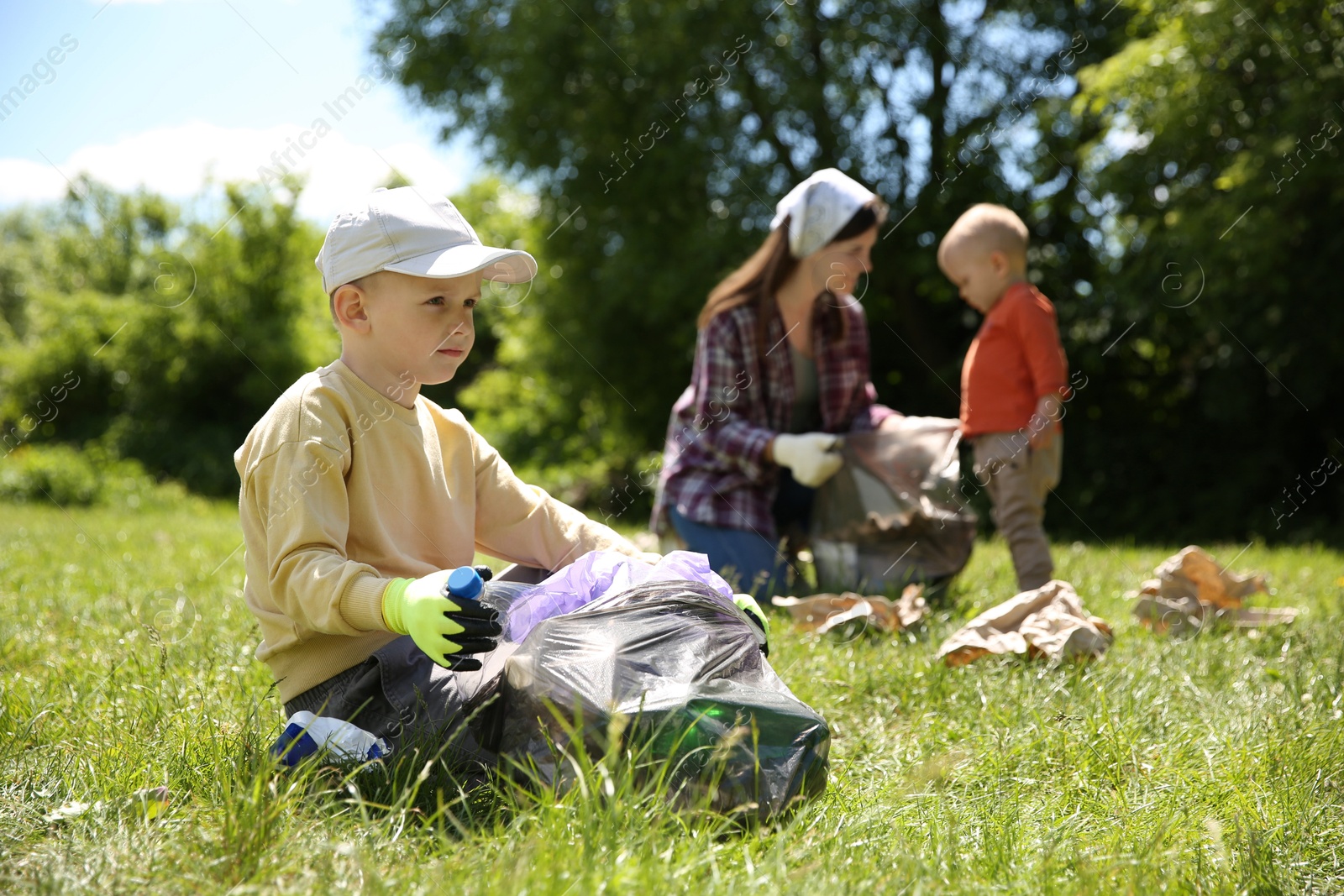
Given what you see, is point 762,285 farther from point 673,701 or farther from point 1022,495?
point 673,701

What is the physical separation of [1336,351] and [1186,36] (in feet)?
9.47

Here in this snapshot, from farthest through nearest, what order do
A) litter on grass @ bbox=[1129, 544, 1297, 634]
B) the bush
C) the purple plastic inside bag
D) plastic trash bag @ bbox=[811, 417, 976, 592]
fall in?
1. the bush
2. plastic trash bag @ bbox=[811, 417, 976, 592]
3. litter on grass @ bbox=[1129, 544, 1297, 634]
4. the purple plastic inside bag

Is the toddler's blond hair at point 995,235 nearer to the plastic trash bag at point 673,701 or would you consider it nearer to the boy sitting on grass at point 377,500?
the boy sitting on grass at point 377,500

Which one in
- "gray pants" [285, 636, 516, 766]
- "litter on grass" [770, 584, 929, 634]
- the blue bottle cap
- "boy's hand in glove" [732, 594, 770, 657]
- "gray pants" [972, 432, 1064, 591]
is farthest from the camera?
"gray pants" [972, 432, 1064, 591]

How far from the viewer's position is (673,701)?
1.67 m

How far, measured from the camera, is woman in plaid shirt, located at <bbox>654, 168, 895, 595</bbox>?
3867 mm

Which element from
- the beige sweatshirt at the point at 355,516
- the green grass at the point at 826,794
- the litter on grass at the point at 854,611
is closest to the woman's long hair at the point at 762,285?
the litter on grass at the point at 854,611

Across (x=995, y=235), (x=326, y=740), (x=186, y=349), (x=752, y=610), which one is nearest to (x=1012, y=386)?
(x=995, y=235)

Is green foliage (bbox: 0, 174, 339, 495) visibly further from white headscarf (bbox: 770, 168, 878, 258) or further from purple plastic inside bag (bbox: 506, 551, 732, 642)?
purple plastic inside bag (bbox: 506, 551, 732, 642)

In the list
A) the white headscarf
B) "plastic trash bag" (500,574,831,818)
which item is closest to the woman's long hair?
the white headscarf

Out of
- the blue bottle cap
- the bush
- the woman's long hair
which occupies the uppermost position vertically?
the woman's long hair

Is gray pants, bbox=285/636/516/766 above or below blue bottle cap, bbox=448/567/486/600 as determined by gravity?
below

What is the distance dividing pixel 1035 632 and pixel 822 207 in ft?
5.68

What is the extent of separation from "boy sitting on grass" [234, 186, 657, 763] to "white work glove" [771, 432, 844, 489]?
6.04ft
